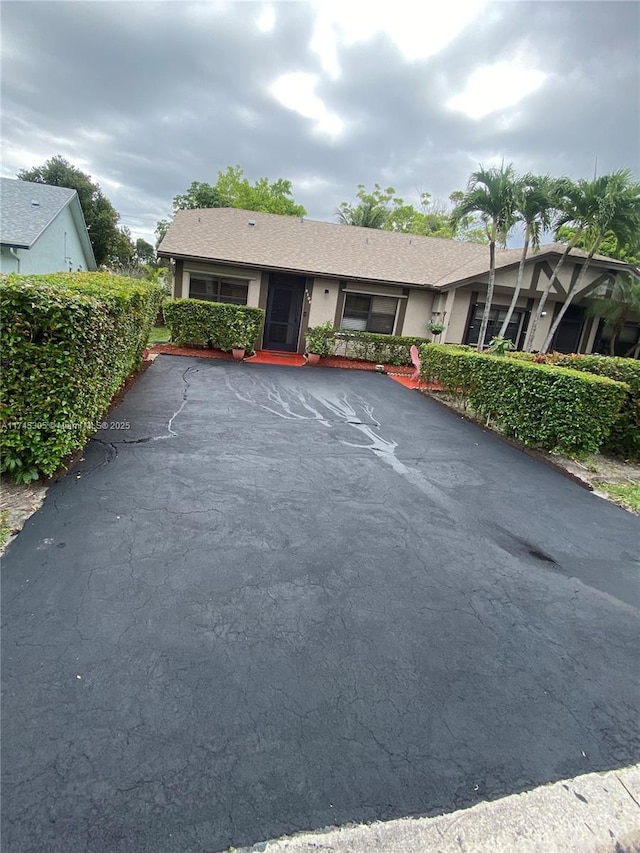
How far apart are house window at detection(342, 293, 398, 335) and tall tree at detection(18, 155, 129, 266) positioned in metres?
19.0

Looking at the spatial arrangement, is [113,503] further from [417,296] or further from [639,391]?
[417,296]

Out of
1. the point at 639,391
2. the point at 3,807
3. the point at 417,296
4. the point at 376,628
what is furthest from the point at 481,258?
the point at 3,807

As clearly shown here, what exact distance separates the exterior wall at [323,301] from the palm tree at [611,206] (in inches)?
279

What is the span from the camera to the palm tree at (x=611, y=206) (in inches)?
410

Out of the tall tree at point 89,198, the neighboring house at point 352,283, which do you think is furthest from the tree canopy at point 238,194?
the neighboring house at point 352,283

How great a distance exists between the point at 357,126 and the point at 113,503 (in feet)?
72.4

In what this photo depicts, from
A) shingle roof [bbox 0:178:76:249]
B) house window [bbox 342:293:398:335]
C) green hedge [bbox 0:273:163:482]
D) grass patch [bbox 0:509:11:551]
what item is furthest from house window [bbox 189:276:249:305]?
grass patch [bbox 0:509:11:551]

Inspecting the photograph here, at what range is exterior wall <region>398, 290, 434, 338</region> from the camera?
1449 cm

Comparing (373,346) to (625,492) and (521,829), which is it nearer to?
(625,492)

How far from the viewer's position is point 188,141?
25594 mm

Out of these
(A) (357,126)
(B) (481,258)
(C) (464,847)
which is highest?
(A) (357,126)

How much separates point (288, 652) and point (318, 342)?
36.6 ft

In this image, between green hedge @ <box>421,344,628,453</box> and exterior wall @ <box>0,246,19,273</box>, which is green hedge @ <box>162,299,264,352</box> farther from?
green hedge @ <box>421,344,628,453</box>

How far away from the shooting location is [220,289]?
13805 millimetres
